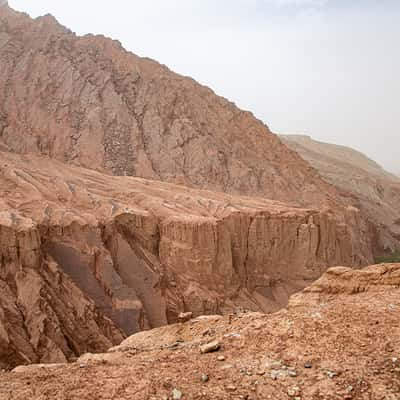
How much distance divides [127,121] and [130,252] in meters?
14.4

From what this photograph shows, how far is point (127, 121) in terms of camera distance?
2959cm

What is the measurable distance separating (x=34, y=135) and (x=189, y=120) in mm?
8279

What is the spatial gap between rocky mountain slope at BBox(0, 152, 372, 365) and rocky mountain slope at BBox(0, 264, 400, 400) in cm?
566

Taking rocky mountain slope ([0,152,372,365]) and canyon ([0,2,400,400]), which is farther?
rocky mountain slope ([0,152,372,365])

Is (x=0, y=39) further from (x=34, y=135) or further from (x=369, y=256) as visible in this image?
(x=369, y=256)

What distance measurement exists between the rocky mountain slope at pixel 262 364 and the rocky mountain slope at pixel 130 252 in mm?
5657

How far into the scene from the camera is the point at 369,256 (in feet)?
96.0

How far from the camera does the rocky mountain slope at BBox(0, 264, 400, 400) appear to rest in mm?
5316

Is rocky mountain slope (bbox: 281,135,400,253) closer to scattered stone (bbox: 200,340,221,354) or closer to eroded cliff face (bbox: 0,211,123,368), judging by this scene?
eroded cliff face (bbox: 0,211,123,368)

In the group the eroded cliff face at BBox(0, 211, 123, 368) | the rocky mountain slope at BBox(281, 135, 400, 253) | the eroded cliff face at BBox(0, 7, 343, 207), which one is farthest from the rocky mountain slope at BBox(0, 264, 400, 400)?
the rocky mountain slope at BBox(281, 135, 400, 253)

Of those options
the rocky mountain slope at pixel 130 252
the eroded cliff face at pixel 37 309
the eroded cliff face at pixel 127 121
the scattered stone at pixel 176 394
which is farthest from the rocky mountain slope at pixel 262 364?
the eroded cliff face at pixel 127 121

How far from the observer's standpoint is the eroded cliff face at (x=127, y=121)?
27.8 metres

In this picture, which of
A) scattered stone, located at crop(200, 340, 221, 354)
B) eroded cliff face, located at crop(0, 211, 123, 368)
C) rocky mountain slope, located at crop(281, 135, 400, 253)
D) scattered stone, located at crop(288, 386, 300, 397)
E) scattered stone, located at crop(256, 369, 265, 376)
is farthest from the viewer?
rocky mountain slope, located at crop(281, 135, 400, 253)

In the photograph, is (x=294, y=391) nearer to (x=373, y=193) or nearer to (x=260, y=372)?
(x=260, y=372)
